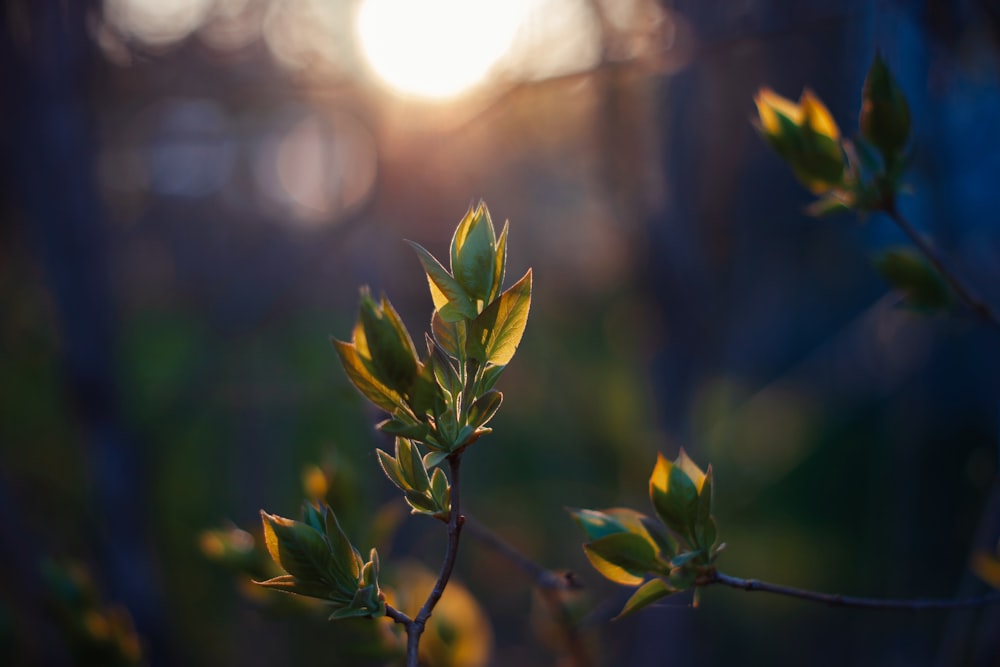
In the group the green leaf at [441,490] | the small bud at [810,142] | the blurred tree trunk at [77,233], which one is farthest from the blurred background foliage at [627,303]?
the green leaf at [441,490]

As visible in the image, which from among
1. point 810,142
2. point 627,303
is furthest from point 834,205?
point 627,303

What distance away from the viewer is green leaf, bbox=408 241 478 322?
51 centimetres

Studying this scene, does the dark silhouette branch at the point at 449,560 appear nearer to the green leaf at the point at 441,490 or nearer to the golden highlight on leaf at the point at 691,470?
the green leaf at the point at 441,490

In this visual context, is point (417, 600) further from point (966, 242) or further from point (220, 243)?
point (220, 243)

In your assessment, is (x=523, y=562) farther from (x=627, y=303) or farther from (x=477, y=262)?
(x=627, y=303)

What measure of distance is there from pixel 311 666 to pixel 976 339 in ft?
9.86

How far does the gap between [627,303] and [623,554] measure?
241 cm

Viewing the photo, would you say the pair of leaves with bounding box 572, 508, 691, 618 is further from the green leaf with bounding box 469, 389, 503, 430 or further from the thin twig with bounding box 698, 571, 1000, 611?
the green leaf with bounding box 469, 389, 503, 430

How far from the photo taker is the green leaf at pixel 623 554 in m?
0.60

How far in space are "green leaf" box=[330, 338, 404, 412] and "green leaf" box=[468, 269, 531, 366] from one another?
7 cm

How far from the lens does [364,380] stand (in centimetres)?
52

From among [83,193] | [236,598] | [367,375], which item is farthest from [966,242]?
[236,598]

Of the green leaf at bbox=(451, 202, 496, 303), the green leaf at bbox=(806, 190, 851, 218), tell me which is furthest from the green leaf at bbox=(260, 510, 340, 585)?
the green leaf at bbox=(806, 190, 851, 218)

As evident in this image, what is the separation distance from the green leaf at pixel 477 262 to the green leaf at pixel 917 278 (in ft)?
2.22
